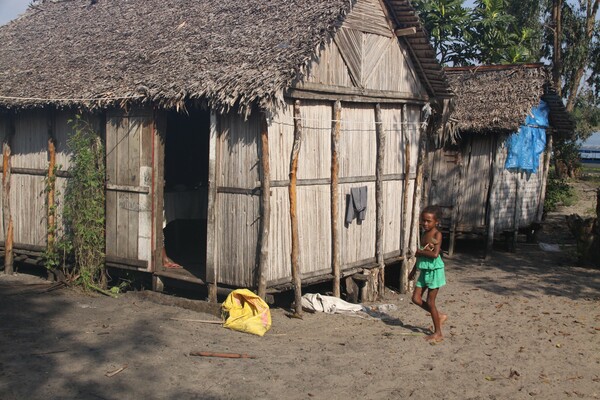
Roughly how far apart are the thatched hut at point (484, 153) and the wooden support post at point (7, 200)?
796cm

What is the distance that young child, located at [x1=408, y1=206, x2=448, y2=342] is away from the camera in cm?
719

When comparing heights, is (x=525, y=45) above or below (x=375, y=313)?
above

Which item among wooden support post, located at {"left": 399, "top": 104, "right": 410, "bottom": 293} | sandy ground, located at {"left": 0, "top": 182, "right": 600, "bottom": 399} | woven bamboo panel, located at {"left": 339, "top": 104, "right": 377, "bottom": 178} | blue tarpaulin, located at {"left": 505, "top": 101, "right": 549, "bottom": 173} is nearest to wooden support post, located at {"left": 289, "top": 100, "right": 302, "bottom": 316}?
sandy ground, located at {"left": 0, "top": 182, "right": 600, "bottom": 399}

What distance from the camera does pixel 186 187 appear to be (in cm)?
1016

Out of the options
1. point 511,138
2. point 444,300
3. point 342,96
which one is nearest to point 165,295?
point 342,96

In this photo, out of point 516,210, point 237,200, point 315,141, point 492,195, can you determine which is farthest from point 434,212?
point 516,210

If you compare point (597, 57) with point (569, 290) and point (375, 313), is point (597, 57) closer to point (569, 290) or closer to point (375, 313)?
point (569, 290)

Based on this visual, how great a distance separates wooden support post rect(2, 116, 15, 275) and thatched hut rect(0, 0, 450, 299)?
4cm

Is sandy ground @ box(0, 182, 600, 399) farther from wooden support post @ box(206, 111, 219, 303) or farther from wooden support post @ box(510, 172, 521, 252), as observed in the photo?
wooden support post @ box(510, 172, 521, 252)

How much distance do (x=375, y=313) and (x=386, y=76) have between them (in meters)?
3.49

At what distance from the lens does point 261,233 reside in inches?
301

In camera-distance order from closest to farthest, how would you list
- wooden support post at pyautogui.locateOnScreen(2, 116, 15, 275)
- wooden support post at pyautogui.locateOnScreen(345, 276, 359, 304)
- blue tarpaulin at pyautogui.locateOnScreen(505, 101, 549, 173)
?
wooden support post at pyautogui.locateOnScreen(345, 276, 359, 304), wooden support post at pyautogui.locateOnScreen(2, 116, 15, 275), blue tarpaulin at pyautogui.locateOnScreen(505, 101, 549, 173)

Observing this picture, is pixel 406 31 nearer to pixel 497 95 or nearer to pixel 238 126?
pixel 238 126

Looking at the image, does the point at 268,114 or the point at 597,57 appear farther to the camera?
the point at 597,57
